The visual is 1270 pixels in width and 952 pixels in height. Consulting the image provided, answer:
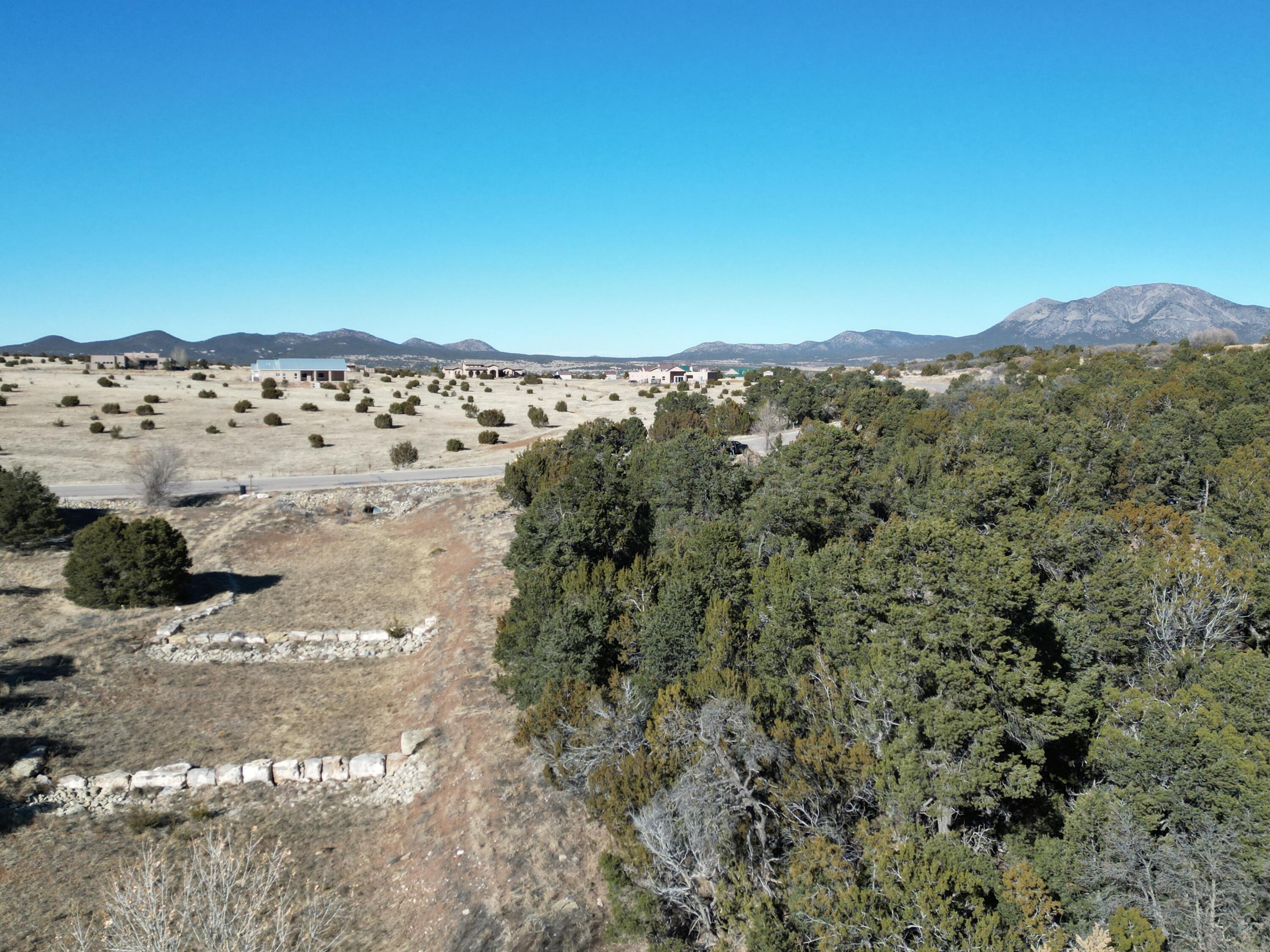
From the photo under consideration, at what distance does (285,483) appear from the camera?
139 ft

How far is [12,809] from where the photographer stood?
15.0 metres

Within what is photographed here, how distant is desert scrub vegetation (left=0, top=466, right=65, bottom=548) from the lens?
29781 mm

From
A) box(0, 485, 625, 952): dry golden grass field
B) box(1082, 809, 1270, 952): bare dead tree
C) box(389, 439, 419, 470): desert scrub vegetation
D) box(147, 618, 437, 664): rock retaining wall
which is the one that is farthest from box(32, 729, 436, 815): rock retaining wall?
box(389, 439, 419, 470): desert scrub vegetation

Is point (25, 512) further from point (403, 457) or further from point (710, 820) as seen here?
point (710, 820)

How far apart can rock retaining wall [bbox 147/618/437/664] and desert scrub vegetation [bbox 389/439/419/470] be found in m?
23.9

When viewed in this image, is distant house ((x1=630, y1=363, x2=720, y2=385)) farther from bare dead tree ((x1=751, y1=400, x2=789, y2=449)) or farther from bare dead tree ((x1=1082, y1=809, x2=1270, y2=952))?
bare dead tree ((x1=1082, y1=809, x2=1270, y2=952))

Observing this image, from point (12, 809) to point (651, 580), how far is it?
51.9 feet

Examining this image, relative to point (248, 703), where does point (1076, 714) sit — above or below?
above

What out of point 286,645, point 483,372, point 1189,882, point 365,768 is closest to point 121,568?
point 286,645

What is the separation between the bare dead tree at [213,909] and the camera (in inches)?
333

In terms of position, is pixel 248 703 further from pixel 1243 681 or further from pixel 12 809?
pixel 1243 681

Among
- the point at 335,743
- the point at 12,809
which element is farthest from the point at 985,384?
the point at 12,809

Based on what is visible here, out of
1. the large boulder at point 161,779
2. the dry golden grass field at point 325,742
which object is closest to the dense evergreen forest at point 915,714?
the dry golden grass field at point 325,742

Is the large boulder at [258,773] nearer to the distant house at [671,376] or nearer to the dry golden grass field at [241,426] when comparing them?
the dry golden grass field at [241,426]
